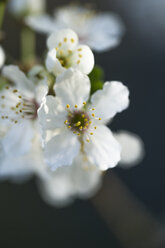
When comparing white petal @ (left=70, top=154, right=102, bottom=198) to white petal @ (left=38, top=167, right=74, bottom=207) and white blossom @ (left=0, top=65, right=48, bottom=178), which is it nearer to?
white petal @ (left=38, top=167, right=74, bottom=207)

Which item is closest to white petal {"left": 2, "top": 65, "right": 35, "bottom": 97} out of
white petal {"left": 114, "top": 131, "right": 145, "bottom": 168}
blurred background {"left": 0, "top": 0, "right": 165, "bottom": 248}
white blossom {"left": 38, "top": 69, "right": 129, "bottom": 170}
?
white blossom {"left": 38, "top": 69, "right": 129, "bottom": 170}

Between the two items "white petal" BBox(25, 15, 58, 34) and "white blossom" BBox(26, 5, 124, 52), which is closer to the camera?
"white petal" BBox(25, 15, 58, 34)

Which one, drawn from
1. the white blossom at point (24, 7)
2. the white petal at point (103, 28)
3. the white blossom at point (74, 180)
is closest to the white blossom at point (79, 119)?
the white blossom at point (74, 180)

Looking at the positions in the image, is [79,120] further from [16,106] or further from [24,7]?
[24,7]

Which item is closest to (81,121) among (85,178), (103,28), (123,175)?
(85,178)

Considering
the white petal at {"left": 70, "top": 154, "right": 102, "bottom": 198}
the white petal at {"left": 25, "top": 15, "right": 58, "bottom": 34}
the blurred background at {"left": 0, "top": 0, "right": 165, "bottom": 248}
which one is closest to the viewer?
the white petal at {"left": 25, "top": 15, "right": 58, "bottom": 34}

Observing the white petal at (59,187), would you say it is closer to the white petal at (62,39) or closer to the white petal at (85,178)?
the white petal at (85,178)

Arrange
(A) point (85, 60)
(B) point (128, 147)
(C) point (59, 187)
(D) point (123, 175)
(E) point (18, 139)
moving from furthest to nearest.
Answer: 1. (D) point (123, 175)
2. (C) point (59, 187)
3. (B) point (128, 147)
4. (E) point (18, 139)
5. (A) point (85, 60)
